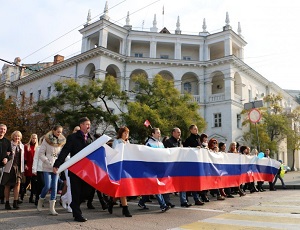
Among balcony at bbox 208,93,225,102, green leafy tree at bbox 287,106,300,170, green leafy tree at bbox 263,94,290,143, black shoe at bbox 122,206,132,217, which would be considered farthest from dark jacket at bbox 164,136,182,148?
green leafy tree at bbox 287,106,300,170

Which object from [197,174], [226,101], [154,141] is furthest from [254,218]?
[226,101]

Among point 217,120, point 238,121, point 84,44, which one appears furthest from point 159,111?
point 84,44

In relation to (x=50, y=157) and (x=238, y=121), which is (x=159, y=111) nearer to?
(x=50, y=157)

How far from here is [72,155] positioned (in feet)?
22.2

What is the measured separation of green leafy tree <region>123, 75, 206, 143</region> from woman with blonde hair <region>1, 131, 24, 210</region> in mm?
13296

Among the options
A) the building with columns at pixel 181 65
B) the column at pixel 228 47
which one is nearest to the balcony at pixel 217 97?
the building with columns at pixel 181 65

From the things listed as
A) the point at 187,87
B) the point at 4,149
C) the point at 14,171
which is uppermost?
the point at 187,87

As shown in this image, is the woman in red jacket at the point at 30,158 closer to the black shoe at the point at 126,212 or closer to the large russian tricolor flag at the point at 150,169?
the large russian tricolor flag at the point at 150,169

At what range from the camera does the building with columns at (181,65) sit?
128 feet

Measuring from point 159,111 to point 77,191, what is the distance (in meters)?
16.5

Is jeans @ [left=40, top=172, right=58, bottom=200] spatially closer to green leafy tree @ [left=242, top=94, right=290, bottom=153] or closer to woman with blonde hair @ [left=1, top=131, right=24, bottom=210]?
woman with blonde hair @ [left=1, top=131, right=24, bottom=210]

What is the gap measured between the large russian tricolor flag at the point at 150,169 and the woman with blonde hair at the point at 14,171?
2615 millimetres

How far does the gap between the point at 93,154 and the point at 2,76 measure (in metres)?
59.0

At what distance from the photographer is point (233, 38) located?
42.2 meters
